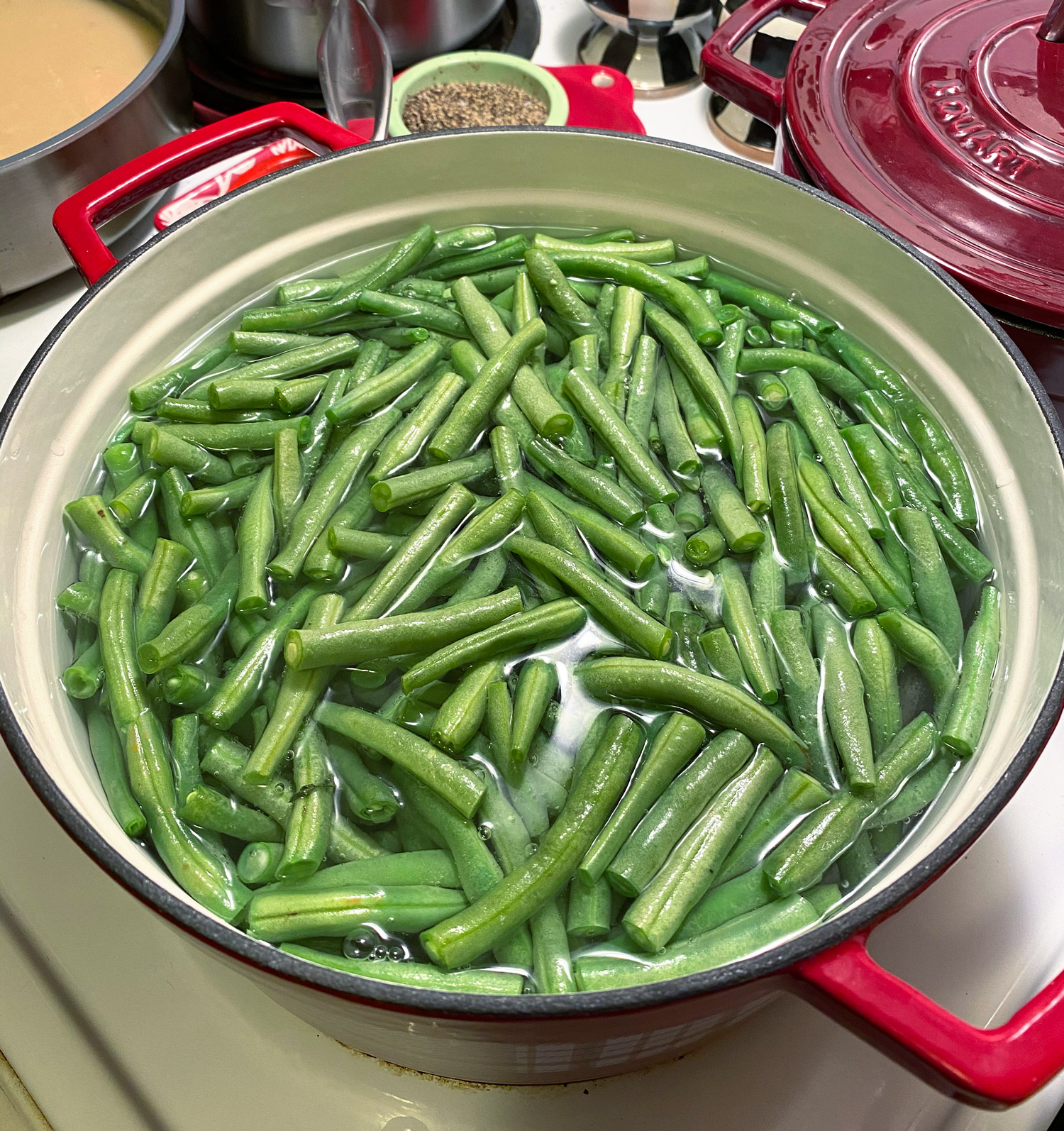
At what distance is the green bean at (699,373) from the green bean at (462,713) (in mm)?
521

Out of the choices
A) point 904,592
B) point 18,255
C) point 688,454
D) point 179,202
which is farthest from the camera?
point 179,202

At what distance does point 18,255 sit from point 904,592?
5.82ft

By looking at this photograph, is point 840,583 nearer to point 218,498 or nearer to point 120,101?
point 218,498

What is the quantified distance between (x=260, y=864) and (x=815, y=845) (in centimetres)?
65

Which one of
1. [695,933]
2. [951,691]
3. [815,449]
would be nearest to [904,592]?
[951,691]

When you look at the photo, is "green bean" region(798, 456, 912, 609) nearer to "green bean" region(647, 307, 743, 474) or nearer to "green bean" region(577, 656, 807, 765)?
"green bean" region(647, 307, 743, 474)

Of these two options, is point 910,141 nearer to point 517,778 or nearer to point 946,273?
point 946,273

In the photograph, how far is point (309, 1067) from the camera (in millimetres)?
1288

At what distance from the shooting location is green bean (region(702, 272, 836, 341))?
1613 millimetres

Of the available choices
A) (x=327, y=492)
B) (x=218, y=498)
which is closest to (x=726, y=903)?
(x=327, y=492)

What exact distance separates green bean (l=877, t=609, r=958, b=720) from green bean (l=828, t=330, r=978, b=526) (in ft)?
0.82

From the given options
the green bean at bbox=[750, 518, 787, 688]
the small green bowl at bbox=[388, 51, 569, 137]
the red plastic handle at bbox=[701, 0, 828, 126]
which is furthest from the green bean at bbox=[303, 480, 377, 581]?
the small green bowl at bbox=[388, 51, 569, 137]

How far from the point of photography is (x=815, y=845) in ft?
3.68

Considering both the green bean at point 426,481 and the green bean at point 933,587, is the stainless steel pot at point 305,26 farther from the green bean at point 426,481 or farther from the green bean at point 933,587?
the green bean at point 933,587
